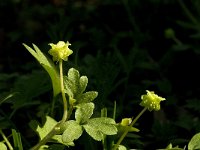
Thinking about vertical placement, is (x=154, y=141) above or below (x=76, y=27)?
below

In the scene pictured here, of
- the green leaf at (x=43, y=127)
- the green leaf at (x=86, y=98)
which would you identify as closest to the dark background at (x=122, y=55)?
the green leaf at (x=43, y=127)

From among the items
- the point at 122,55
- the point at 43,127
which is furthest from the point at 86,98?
the point at 122,55

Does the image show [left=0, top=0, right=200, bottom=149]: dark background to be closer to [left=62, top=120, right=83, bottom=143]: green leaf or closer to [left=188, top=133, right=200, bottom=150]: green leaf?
[left=188, top=133, right=200, bottom=150]: green leaf

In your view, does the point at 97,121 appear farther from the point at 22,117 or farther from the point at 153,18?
the point at 153,18

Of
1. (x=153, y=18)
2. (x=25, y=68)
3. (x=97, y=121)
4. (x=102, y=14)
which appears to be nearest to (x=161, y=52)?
(x=153, y=18)

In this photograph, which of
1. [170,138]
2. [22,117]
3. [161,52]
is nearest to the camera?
[170,138]

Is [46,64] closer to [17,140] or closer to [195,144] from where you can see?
[17,140]

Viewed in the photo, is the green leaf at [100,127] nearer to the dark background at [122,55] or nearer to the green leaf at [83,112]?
the green leaf at [83,112]
